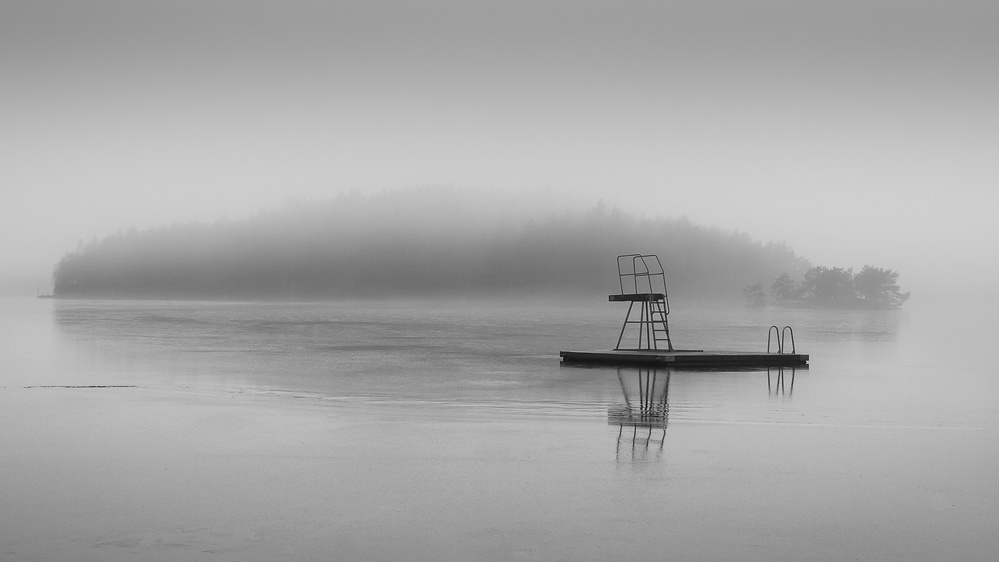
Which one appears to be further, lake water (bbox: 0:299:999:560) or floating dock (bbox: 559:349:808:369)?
floating dock (bbox: 559:349:808:369)

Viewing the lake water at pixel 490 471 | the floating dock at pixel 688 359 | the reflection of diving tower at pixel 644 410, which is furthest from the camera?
the floating dock at pixel 688 359

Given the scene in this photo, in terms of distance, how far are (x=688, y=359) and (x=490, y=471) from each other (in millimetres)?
14172

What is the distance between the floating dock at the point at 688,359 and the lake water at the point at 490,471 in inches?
175

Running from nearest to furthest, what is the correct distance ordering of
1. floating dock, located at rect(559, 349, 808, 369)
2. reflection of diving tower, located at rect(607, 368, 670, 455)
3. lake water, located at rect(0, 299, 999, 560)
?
lake water, located at rect(0, 299, 999, 560), reflection of diving tower, located at rect(607, 368, 670, 455), floating dock, located at rect(559, 349, 808, 369)

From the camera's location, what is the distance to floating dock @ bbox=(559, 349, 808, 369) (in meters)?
21.1

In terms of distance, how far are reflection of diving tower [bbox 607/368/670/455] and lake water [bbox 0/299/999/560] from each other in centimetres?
6

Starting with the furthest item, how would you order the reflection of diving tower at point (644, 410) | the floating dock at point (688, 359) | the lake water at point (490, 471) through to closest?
the floating dock at point (688, 359) < the reflection of diving tower at point (644, 410) < the lake water at point (490, 471)

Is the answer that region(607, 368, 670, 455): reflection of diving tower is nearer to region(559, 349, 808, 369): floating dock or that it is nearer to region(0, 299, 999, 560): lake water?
region(0, 299, 999, 560): lake water

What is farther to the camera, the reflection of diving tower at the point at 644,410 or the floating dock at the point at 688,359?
the floating dock at the point at 688,359

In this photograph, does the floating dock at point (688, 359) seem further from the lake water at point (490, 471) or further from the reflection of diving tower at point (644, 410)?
the lake water at point (490, 471)

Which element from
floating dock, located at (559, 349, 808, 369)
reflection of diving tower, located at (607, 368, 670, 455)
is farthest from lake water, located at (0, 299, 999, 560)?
floating dock, located at (559, 349, 808, 369)

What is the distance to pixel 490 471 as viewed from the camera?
25.6 feet

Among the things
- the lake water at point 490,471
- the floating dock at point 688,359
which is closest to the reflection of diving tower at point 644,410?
the lake water at point 490,471

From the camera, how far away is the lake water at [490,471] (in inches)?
223
